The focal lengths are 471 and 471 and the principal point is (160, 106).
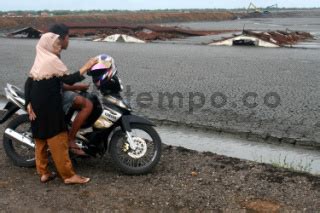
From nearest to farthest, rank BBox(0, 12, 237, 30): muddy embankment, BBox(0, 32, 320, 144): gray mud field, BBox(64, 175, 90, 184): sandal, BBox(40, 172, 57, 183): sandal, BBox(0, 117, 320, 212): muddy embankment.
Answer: BBox(0, 117, 320, 212): muddy embankment < BBox(64, 175, 90, 184): sandal < BBox(40, 172, 57, 183): sandal < BBox(0, 32, 320, 144): gray mud field < BBox(0, 12, 237, 30): muddy embankment

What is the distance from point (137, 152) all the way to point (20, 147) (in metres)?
1.66

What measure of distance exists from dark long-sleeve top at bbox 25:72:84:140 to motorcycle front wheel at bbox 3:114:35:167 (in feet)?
2.63

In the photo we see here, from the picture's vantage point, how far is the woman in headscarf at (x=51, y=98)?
5.09m

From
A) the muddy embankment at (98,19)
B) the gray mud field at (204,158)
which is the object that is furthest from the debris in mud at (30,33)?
the gray mud field at (204,158)

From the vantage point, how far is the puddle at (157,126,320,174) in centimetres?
653

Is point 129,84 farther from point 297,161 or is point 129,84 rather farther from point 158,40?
point 158,40

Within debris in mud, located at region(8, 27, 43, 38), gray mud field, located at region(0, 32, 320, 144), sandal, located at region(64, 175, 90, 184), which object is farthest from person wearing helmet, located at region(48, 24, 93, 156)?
debris in mud, located at region(8, 27, 43, 38)

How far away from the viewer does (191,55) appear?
835 inches

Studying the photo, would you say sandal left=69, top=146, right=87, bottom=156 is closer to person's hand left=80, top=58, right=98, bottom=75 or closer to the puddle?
person's hand left=80, top=58, right=98, bottom=75

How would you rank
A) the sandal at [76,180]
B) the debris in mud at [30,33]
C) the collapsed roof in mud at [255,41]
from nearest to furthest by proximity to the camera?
the sandal at [76,180]
the collapsed roof in mud at [255,41]
the debris in mud at [30,33]

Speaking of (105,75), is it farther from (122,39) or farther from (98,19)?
(98,19)

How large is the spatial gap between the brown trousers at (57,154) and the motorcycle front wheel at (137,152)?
567 mm

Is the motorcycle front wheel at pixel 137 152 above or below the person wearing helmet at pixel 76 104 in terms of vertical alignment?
below

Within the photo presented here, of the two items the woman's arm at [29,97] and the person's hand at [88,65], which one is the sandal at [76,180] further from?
the person's hand at [88,65]
